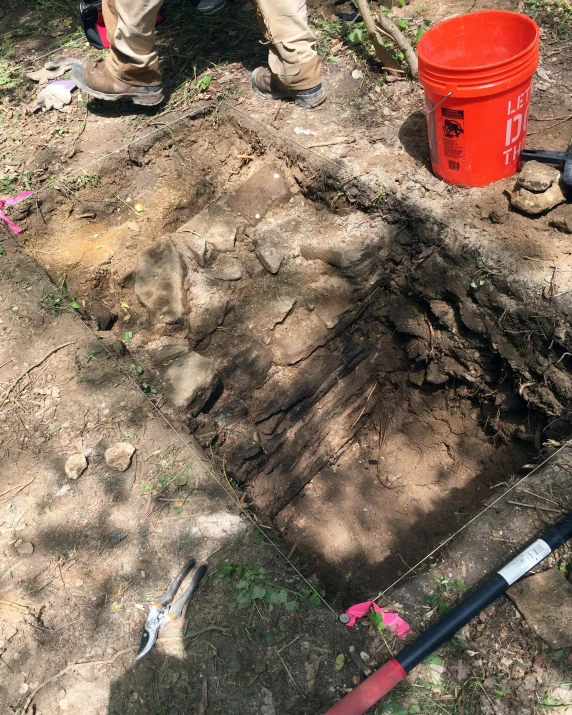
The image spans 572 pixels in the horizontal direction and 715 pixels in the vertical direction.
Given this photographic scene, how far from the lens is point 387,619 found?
1949mm

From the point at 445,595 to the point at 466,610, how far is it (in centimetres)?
12

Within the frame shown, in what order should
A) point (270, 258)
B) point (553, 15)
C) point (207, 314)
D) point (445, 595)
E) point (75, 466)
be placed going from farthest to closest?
1. point (553, 15)
2. point (270, 258)
3. point (207, 314)
4. point (75, 466)
5. point (445, 595)

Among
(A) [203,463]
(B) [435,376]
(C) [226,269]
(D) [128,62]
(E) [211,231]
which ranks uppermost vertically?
(D) [128,62]

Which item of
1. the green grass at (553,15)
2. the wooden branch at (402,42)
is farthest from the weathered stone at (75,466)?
the green grass at (553,15)

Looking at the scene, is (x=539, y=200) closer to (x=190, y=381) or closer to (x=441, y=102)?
(x=441, y=102)

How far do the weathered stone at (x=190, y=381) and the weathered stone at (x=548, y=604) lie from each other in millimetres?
1577

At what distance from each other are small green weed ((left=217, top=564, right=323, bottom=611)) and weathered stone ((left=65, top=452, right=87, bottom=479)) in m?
0.76

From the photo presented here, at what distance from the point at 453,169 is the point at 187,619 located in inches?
99.8

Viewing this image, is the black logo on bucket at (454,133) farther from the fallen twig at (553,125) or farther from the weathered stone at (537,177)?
the fallen twig at (553,125)

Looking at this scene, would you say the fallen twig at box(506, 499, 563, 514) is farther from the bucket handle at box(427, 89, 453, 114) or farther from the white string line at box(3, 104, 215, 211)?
the white string line at box(3, 104, 215, 211)

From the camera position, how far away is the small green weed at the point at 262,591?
2021mm

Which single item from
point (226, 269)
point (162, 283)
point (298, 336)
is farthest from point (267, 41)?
point (298, 336)

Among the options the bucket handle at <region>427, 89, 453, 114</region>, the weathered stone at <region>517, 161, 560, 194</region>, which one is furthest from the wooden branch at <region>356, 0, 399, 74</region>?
the weathered stone at <region>517, 161, 560, 194</region>

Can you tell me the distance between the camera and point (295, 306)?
3148 millimetres
